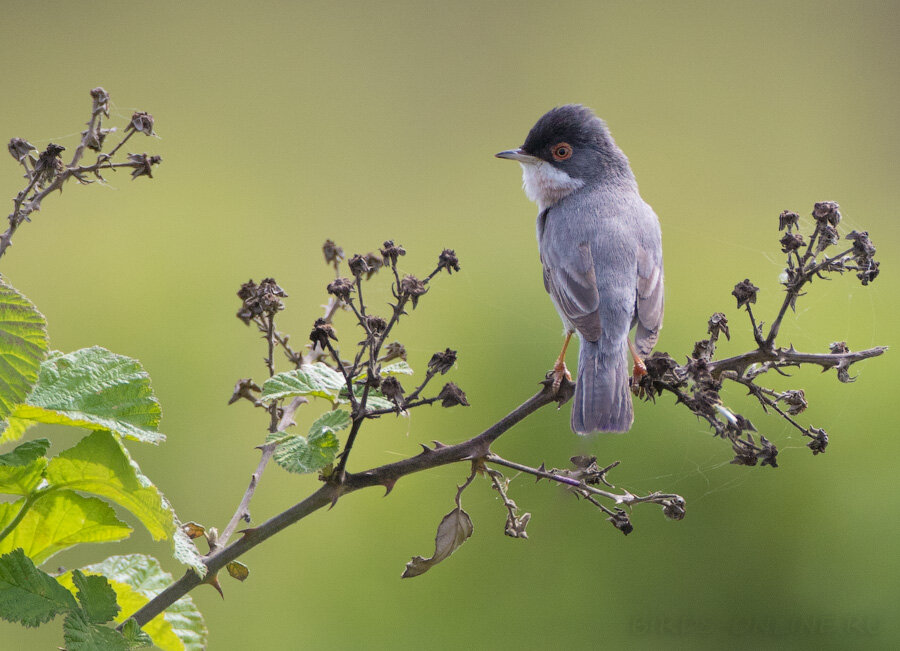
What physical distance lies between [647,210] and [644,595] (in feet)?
2.58

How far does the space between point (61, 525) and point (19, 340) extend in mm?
178

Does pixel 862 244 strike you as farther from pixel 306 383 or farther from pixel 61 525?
pixel 61 525

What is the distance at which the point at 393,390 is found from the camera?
0.60 m

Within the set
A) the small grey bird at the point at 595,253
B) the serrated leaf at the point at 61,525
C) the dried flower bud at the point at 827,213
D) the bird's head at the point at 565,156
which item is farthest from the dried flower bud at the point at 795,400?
the bird's head at the point at 565,156

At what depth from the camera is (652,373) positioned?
0.69 metres

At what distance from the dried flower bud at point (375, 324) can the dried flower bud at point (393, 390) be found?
54 millimetres

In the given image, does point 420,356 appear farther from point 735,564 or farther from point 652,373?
point 652,373

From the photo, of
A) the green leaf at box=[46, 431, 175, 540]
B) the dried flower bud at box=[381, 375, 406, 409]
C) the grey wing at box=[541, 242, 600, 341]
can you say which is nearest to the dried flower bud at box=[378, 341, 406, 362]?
the dried flower bud at box=[381, 375, 406, 409]

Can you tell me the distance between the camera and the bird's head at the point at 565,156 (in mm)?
1590

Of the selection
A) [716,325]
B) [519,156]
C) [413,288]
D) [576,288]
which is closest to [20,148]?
[413,288]

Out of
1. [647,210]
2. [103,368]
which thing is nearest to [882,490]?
[647,210]

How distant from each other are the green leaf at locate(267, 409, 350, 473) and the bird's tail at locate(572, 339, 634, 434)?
469mm

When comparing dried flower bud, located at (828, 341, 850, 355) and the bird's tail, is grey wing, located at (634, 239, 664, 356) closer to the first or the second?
the bird's tail

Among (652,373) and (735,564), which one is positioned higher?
(652,373)
